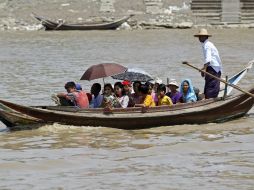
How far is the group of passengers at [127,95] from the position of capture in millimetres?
11156

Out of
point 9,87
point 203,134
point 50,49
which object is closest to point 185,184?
point 203,134

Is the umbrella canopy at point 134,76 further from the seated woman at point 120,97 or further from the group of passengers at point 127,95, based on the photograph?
the seated woman at point 120,97

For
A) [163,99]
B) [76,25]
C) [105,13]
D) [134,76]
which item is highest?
[105,13]

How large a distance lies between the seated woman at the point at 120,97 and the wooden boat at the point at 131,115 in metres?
0.16

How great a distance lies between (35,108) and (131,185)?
2960 millimetres

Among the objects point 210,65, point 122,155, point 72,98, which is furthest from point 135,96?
point 122,155

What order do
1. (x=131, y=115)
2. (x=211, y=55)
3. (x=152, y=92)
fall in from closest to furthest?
(x=131, y=115), (x=152, y=92), (x=211, y=55)

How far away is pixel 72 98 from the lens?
440 inches

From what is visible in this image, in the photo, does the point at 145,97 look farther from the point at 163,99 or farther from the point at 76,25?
the point at 76,25

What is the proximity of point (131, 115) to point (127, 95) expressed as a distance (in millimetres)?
399

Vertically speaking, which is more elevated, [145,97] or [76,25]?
[76,25]

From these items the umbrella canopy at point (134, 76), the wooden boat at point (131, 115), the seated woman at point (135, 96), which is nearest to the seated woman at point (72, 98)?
the wooden boat at point (131, 115)

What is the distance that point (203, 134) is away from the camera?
1105cm

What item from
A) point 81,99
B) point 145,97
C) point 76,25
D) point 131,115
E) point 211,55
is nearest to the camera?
point 131,115
